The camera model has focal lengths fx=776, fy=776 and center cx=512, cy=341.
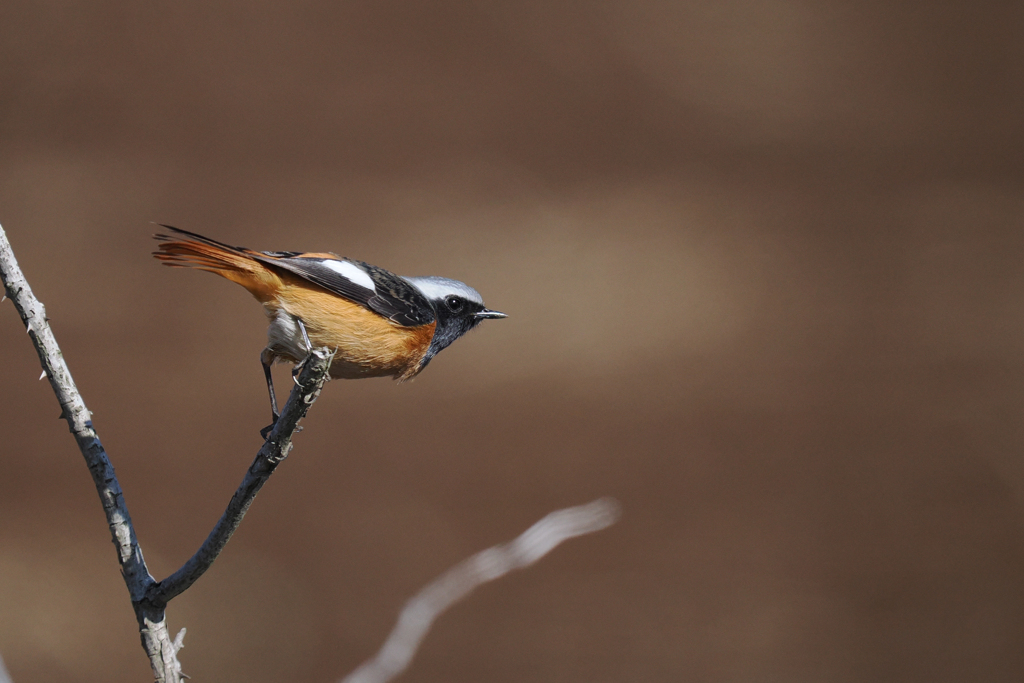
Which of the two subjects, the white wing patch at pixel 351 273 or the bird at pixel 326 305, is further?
the white wing patch at pixel 351 273

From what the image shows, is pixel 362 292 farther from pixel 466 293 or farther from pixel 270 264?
pixel 466 293

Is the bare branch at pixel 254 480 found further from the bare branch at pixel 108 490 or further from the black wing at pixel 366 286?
the black wing at pixel 366 286

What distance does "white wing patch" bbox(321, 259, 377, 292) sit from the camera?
1690mm

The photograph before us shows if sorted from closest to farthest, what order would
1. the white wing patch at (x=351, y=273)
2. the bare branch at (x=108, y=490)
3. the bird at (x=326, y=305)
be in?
the bare branch at (x=108, y=490)
the bird at (x=326, y=305)
the white wing patch at (x=351, y=273)

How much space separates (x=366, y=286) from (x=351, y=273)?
1.8 inches

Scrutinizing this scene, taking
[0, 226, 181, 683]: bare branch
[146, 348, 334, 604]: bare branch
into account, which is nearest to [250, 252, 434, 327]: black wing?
[146, 348, 334, 604]: bare branch

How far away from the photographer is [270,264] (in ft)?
5.27

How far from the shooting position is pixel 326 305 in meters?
1.63

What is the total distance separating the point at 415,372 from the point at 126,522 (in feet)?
2.73

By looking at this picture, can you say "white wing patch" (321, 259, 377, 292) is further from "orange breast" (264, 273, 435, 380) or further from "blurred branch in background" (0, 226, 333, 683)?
"blurred branch in background" (0, 226, 333, 683)

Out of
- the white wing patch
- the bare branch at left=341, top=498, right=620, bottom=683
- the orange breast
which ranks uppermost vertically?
the white wing patch

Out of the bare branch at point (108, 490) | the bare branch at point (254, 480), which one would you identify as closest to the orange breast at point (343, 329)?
the bare branch at point (254, 480)

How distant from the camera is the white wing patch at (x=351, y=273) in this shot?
169 centimetres

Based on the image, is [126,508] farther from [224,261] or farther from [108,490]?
[224,261]
